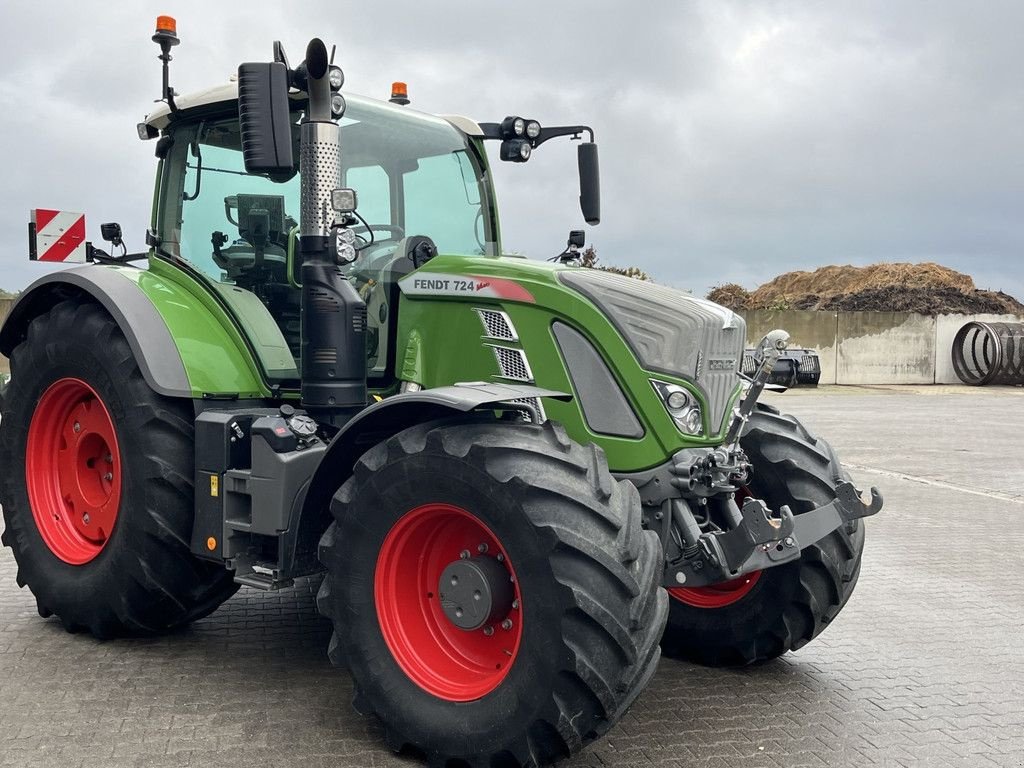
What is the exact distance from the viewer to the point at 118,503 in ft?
17.1

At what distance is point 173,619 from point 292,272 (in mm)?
1715

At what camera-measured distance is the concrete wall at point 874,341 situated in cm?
2994

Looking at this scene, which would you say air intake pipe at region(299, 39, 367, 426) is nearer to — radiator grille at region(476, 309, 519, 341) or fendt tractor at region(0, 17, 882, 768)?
fendt tractor at region(0, 17, 882, 768)

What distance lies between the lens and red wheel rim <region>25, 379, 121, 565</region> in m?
5.51

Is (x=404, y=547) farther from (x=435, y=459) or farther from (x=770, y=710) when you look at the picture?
(x=770, y=710)

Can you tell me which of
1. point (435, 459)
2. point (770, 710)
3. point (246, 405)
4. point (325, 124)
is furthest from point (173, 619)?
point (770, 710)

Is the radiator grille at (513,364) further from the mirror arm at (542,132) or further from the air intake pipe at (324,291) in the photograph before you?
the mirror arm at (542,132)

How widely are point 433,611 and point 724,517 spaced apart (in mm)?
1246

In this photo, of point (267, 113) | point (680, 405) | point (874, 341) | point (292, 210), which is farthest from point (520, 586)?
point (874, 341)

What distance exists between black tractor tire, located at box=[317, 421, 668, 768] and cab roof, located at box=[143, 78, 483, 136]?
6.79 ft

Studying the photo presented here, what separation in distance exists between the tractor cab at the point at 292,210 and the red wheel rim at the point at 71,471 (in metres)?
0.91

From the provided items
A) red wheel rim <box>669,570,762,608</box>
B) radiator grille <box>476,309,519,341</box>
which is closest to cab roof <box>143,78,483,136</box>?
radiator grille <box>476,309,519,341</box>

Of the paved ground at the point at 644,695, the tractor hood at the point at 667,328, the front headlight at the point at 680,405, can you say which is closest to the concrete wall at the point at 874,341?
the paved ground at the point at 644,695

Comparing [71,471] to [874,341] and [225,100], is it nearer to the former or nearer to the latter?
[225,100]
